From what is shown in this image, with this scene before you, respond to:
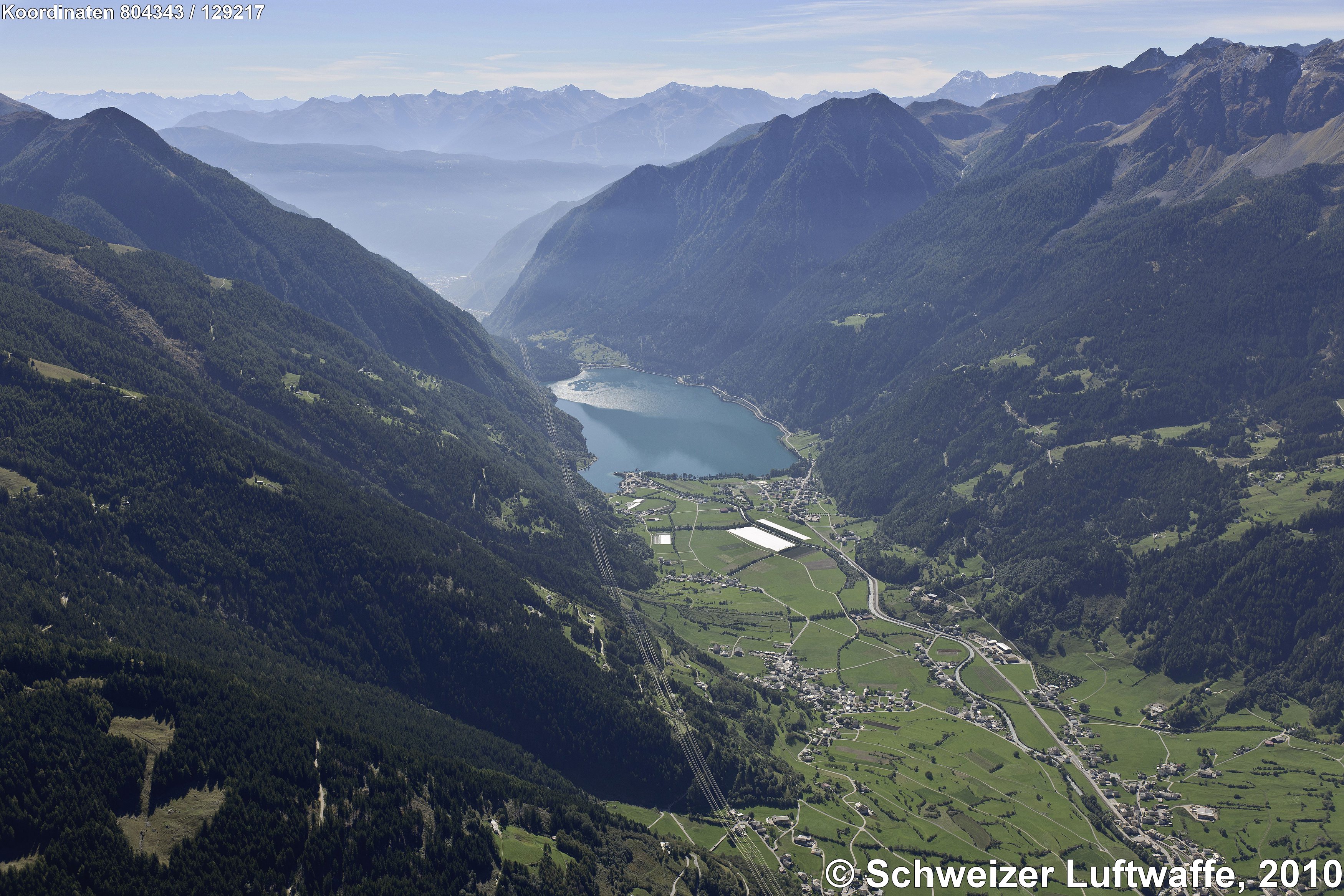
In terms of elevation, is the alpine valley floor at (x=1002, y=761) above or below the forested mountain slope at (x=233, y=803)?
below

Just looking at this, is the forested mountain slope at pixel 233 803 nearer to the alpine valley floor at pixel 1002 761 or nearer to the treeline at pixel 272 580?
the treeline at pixel 272 580

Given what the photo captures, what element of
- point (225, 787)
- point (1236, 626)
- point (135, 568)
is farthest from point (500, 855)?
point (1236, 626)

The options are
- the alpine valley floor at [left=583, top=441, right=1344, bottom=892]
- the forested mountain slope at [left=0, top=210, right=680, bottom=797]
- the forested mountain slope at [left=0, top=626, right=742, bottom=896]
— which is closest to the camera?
the forested mountain slope at [left=0, top=626, right=742, bottom=896]

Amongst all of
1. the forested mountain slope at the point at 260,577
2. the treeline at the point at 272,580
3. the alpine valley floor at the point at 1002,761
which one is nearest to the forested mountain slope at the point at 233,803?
the treeline at the point at 272,580

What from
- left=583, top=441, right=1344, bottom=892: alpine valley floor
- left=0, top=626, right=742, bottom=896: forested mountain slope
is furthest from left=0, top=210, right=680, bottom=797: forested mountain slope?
left=0, top=626, right=742, bottom=896: forested mountain slope

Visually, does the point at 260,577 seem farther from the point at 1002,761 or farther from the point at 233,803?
the point at 1002,761

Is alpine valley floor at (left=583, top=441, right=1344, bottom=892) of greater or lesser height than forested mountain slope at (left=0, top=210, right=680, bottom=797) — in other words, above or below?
below

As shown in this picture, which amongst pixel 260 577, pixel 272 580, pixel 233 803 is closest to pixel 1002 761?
pixel 233 803

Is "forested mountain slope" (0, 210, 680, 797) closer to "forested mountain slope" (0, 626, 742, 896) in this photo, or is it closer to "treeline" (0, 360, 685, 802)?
"treeline" (0, 360, 685, 802)

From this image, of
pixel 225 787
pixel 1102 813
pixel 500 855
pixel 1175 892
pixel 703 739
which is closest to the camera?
pixel 225 787

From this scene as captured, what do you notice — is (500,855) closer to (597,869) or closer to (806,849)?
(597,869)

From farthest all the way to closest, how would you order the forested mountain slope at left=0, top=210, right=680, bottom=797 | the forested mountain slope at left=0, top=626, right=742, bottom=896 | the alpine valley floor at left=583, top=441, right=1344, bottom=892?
the forested mountain slope at left=0, top=210, right=680, bottom=797 < the alpine valley floor at left=583, top=441, right=1344, bottom=892 < the forested mountain slope at left=0, top=626, right=742, bottom=896
